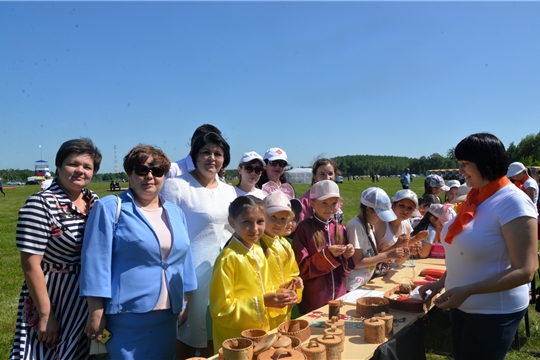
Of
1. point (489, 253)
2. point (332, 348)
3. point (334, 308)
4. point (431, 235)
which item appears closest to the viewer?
point (332, 348)

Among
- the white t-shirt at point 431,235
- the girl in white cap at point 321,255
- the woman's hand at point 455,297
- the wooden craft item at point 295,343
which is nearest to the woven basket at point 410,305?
the girl in white cap at point 321,255

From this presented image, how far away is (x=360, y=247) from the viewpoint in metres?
3.33

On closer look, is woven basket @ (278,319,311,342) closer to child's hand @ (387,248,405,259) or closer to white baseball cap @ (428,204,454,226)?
child's hand @ (387,248,405,259)

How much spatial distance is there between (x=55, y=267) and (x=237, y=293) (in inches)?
40.8

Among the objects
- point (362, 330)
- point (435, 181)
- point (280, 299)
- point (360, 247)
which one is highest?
point (435, 181)

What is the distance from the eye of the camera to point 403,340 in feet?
7.64

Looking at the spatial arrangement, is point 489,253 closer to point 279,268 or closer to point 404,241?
point 279,268

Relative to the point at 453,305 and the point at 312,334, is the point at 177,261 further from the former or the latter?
the point at 453,305

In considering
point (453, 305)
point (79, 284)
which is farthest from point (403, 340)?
point (79, 284)

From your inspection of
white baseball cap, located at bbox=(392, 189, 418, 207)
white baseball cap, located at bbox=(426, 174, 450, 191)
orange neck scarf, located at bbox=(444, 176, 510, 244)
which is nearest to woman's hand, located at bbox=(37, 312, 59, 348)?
orange neck scarf, located at bbox=(444, 176, 510, 244)

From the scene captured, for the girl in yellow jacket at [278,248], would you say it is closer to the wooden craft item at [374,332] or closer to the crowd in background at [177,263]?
the crowd in background at [177,263]

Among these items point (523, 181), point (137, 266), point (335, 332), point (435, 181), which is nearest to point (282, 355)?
point (335, 332)

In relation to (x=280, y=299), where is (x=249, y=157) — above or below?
above

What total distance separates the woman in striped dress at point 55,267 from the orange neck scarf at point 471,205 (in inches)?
81.8
